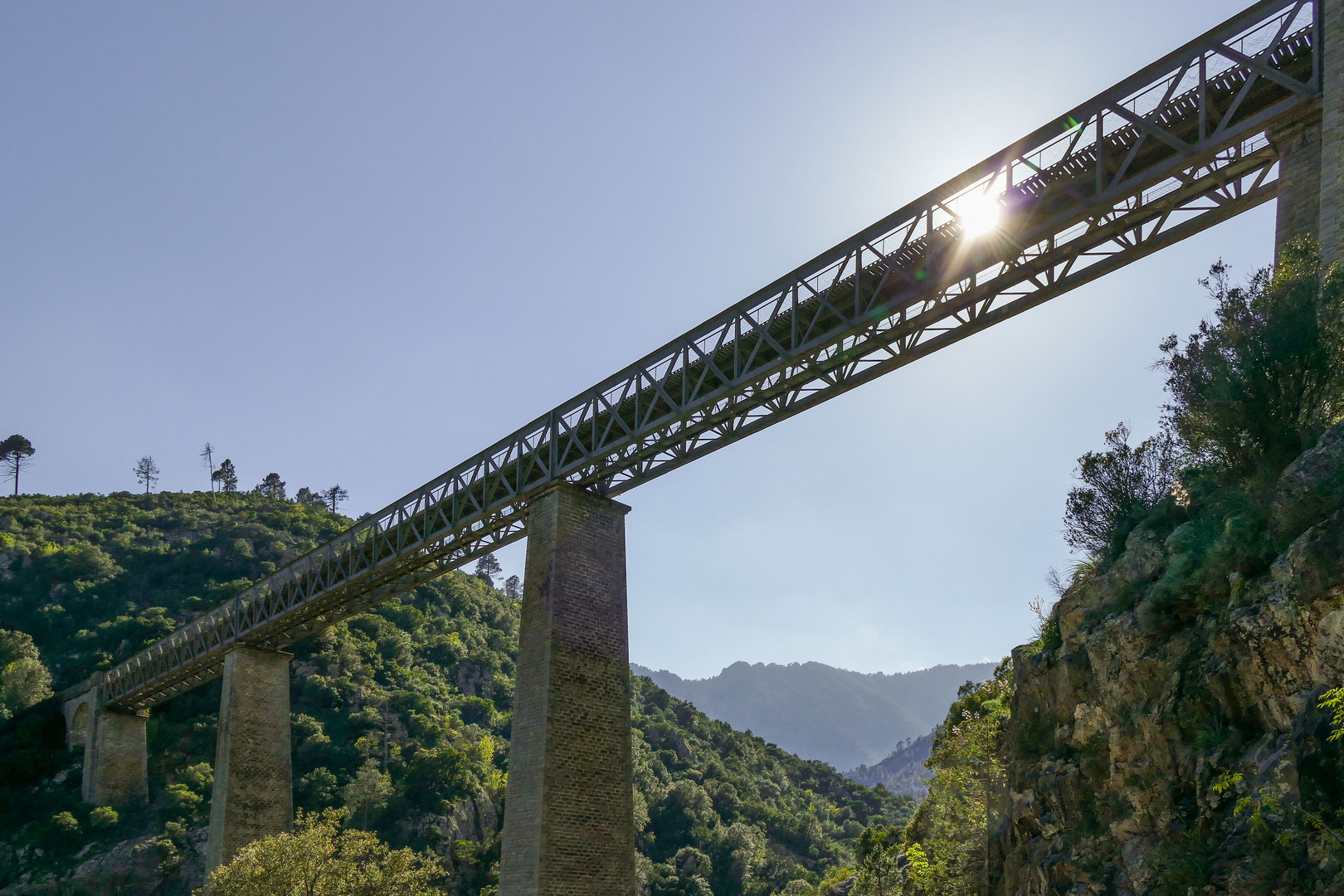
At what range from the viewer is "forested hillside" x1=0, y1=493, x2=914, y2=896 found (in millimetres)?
46312

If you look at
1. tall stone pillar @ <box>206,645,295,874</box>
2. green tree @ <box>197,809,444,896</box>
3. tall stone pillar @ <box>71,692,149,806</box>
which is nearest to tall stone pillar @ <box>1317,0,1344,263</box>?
green tree @ <box>197,809,444,896</box>

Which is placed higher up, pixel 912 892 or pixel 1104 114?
pixel 1104 114

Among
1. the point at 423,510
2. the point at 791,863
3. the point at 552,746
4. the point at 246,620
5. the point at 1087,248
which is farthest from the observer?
the point at 791,863

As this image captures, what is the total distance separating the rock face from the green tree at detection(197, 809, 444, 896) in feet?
58.1

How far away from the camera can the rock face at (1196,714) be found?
29.3 feet

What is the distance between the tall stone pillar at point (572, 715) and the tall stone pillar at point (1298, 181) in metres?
14.6

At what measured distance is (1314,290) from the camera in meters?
12.0

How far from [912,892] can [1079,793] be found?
59.5 feet

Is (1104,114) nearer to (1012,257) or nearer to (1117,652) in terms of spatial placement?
(1012,257)

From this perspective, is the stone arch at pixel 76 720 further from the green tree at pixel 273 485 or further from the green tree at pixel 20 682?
the green tree at pixel 273 485

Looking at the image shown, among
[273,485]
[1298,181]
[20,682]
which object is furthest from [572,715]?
[273,485]

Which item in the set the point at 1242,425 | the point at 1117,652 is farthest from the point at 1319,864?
the point at 1242,425

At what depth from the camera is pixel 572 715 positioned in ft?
65.5

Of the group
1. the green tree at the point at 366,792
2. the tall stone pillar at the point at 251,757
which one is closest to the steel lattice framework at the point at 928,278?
the tall stone pillar at the point at 251,757
